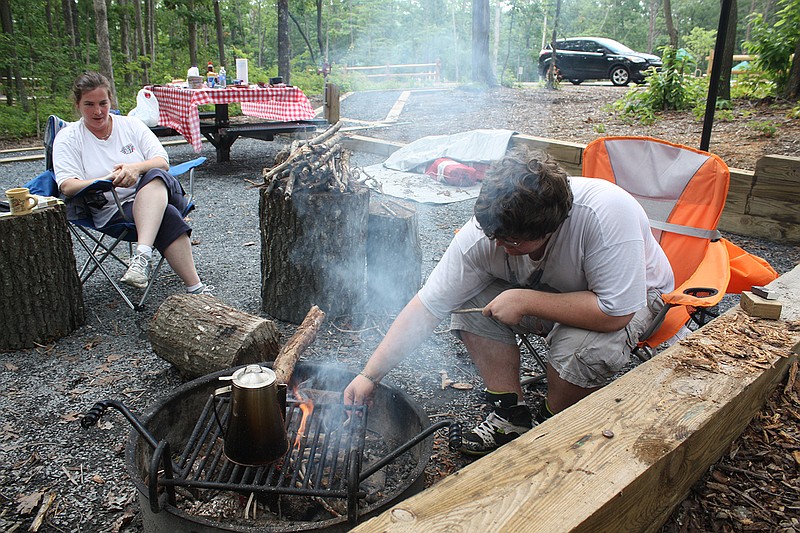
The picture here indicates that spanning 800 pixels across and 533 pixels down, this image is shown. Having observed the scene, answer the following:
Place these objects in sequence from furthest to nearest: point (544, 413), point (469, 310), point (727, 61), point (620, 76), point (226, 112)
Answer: point (620, 76)
point (727, 61)
point (226, 112)
point (544, 413)
point (469, 310)

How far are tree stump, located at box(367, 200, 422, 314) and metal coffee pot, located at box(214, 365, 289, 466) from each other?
1784 mm

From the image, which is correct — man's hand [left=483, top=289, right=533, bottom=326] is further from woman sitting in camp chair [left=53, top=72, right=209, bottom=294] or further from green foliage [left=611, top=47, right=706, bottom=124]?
green foliage [left=611, top=47, right=706, bottom=124]

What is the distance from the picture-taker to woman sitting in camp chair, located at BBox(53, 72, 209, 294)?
333 cm

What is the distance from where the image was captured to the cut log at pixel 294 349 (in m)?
2.20

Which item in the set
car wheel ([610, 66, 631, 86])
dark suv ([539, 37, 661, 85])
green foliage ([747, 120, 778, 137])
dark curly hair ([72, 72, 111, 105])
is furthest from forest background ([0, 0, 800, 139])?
dark curly hair ([72, 72, 111, 105])

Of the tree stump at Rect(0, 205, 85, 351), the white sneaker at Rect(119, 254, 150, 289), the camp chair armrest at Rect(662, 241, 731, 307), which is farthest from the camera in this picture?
the white sneaker at Rect(119, 254, 150, 289)

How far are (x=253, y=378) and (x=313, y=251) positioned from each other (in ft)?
5.18

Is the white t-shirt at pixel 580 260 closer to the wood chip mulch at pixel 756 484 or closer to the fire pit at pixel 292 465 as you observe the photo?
the fire pit at pixel 292 465

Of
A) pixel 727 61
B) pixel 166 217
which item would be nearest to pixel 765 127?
pixel 727 61

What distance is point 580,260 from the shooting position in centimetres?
201

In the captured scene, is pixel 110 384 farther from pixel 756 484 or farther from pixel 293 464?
pixel 756 484

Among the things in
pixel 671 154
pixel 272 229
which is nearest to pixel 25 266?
pixel 272 229

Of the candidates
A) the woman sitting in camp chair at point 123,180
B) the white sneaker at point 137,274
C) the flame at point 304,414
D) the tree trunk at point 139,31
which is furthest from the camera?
the tree trunk at point 139,31

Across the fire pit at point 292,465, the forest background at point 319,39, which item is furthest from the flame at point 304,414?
the forest background at point 319,39
